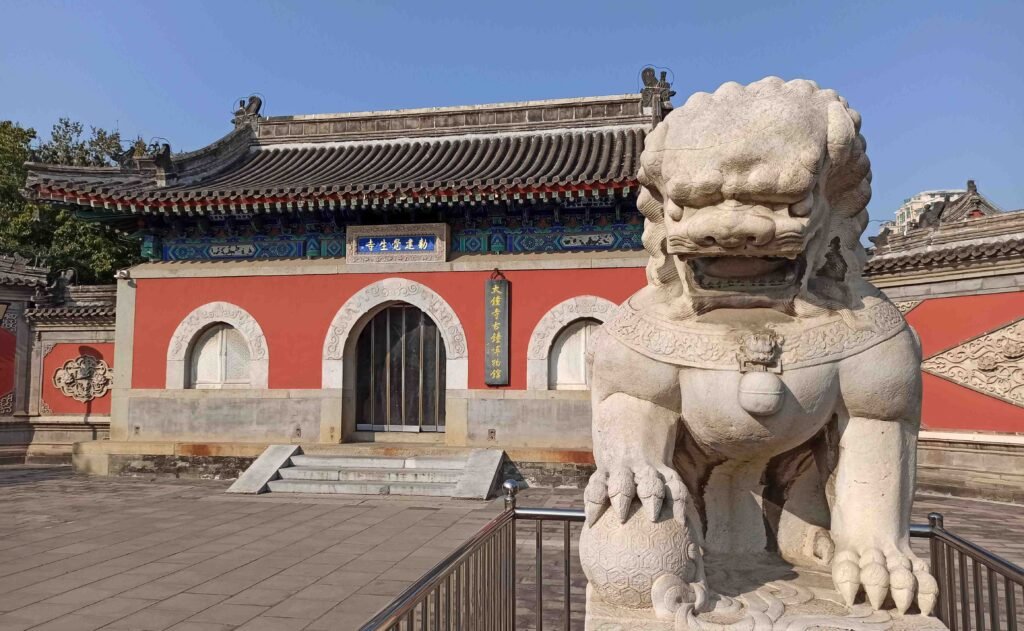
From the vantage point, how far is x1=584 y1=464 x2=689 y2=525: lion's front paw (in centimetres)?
184

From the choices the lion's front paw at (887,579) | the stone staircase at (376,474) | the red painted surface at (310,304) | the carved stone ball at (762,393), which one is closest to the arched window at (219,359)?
the red painted surface at (310,304)

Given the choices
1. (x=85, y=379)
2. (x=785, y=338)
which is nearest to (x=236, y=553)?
(x=785, y=338)

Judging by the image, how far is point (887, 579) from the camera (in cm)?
178

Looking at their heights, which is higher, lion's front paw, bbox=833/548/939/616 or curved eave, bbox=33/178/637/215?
curved eave, bbox=33/178/637/215

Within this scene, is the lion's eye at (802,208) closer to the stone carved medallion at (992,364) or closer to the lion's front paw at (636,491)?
the lion's front paw at (636,491)

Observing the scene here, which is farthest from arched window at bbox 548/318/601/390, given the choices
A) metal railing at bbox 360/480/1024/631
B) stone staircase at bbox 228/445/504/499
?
metal railing at bbox 360/480/1024/631

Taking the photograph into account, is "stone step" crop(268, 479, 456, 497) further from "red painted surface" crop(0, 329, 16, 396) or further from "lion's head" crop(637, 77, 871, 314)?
"lion's head" crop(637, 77, 871, 314)

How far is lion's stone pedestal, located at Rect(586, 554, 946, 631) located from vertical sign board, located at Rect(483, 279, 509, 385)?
7.54 m

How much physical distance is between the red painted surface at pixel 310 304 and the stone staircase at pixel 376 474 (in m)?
1.13

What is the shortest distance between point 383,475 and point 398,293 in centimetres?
257

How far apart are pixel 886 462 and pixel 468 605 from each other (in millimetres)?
1296

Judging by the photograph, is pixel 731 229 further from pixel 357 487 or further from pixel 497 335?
pixel 497 335

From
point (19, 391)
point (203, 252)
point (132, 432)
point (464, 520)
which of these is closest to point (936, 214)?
point (464, 520)

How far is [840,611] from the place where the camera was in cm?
177
